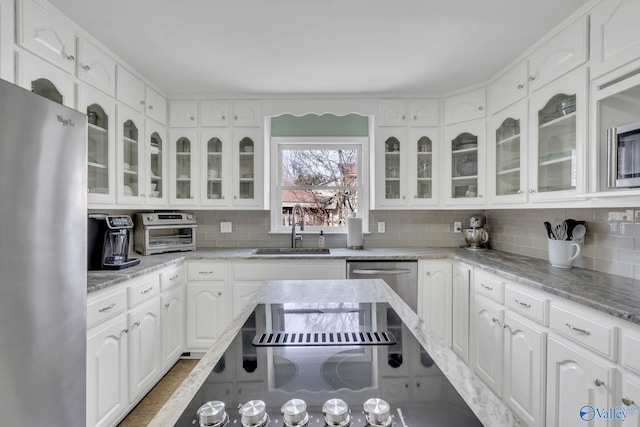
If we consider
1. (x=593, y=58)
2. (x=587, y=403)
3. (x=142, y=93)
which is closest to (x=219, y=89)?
(x=142, y=93)

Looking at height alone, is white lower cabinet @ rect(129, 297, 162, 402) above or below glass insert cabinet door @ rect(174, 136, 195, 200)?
below

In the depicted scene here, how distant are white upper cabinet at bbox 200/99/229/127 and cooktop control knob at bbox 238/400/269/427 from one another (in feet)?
9.38

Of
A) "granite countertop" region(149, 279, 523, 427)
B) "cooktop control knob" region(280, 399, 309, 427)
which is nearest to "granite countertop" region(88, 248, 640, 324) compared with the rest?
"granite countertop" region(149, 279, 523, 427)

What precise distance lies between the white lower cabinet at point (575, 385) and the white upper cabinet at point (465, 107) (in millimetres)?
1962

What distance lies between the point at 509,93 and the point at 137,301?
310 cm

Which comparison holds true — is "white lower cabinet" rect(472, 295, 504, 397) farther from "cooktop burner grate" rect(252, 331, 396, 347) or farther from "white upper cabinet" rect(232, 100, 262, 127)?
"white upper cabinet" rect(232, 100, 262, 127)

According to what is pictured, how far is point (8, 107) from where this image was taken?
3.43 feet

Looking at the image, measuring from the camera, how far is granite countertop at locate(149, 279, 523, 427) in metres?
0.61

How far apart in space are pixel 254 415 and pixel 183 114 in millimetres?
3034

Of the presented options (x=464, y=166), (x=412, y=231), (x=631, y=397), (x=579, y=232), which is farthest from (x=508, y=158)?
(x=631, y=397)

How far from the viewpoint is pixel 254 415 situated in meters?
0.56

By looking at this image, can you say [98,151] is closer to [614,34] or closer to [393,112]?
[393,112]

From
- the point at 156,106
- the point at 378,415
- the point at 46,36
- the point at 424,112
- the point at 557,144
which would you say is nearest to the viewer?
the point at 378,415

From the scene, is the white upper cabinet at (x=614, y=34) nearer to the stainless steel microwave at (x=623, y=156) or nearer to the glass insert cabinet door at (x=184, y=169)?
the stainless steel microwave at (x=623, y=156)
